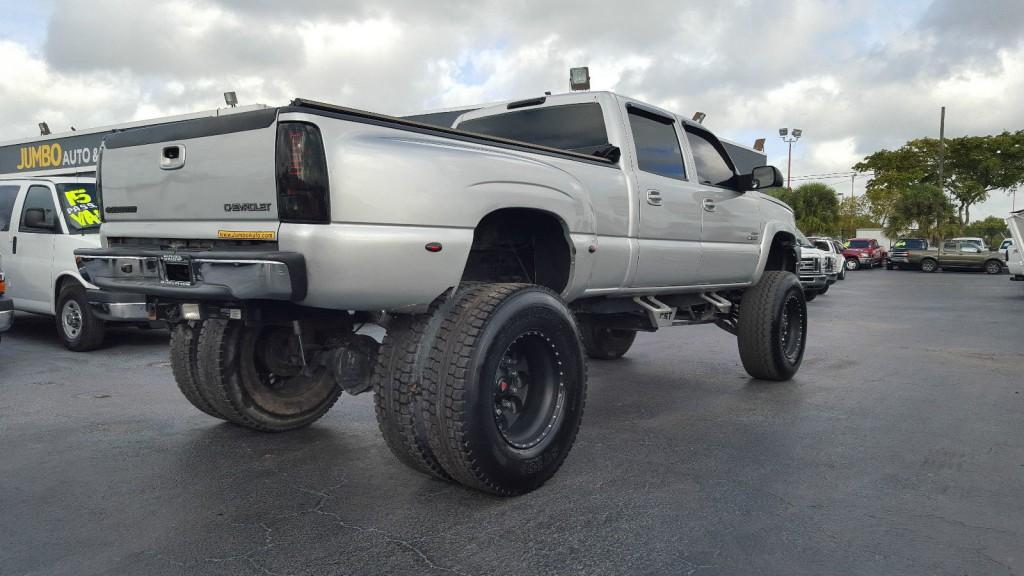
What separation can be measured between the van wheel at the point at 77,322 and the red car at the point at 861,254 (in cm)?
3700

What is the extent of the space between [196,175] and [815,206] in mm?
49836

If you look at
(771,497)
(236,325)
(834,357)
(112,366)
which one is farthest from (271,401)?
(834,357)

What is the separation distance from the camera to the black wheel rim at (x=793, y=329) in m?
6.85

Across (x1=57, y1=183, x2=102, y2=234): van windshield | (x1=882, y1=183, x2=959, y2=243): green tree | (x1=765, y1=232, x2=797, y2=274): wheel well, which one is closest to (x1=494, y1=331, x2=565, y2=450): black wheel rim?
(x1=765, y1=232, x2=797, y2=274): wheel well

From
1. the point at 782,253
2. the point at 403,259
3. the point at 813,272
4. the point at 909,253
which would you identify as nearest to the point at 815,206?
the point at 909,253

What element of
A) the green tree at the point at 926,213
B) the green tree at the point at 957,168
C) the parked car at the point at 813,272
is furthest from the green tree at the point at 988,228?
the parked car at the point at 813,272

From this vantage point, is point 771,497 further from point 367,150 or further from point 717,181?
point 717,181

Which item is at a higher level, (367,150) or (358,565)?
(367,150)

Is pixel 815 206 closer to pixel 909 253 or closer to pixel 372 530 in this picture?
pixel 909 253

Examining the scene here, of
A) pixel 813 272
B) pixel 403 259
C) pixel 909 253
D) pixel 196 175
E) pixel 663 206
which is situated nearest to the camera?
pixel 403 259

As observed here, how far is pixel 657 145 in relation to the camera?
5293 mm

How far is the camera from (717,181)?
5980mm

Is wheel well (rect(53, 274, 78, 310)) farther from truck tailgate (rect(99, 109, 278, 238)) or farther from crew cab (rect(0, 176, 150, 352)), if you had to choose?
truck tailgate (rect(99, 109, 278, 238))

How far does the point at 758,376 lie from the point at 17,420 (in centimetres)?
561
